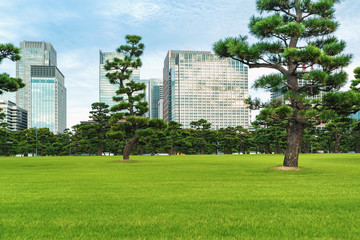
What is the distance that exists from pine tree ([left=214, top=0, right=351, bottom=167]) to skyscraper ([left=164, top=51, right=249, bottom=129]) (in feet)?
479

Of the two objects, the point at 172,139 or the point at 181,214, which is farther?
the point at 172,139

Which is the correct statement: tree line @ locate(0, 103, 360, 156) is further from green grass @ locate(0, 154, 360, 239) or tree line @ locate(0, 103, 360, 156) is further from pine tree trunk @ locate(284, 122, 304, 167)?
green grass @ locate(0, 154, 360, 239)

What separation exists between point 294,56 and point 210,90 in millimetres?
154320

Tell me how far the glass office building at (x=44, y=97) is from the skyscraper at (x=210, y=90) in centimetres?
8562

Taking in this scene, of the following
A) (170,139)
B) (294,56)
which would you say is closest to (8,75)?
(294,56)

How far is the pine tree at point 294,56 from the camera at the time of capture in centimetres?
1233

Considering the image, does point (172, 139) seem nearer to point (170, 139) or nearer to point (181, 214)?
point (170, 139)

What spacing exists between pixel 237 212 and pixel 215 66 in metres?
165

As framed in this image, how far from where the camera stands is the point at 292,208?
16.8 feet

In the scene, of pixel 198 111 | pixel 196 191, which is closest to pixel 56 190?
pixel 196 191

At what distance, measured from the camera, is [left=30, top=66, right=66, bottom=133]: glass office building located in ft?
595

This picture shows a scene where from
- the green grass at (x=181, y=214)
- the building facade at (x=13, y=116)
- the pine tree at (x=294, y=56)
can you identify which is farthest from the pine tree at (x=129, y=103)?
the building facade at (x=13, y=116)

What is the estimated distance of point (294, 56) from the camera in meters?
12.3

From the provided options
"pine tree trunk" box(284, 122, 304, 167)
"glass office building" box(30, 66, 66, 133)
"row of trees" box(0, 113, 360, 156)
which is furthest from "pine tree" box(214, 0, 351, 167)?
"glass office building" box(30, 66, 66, 133)
